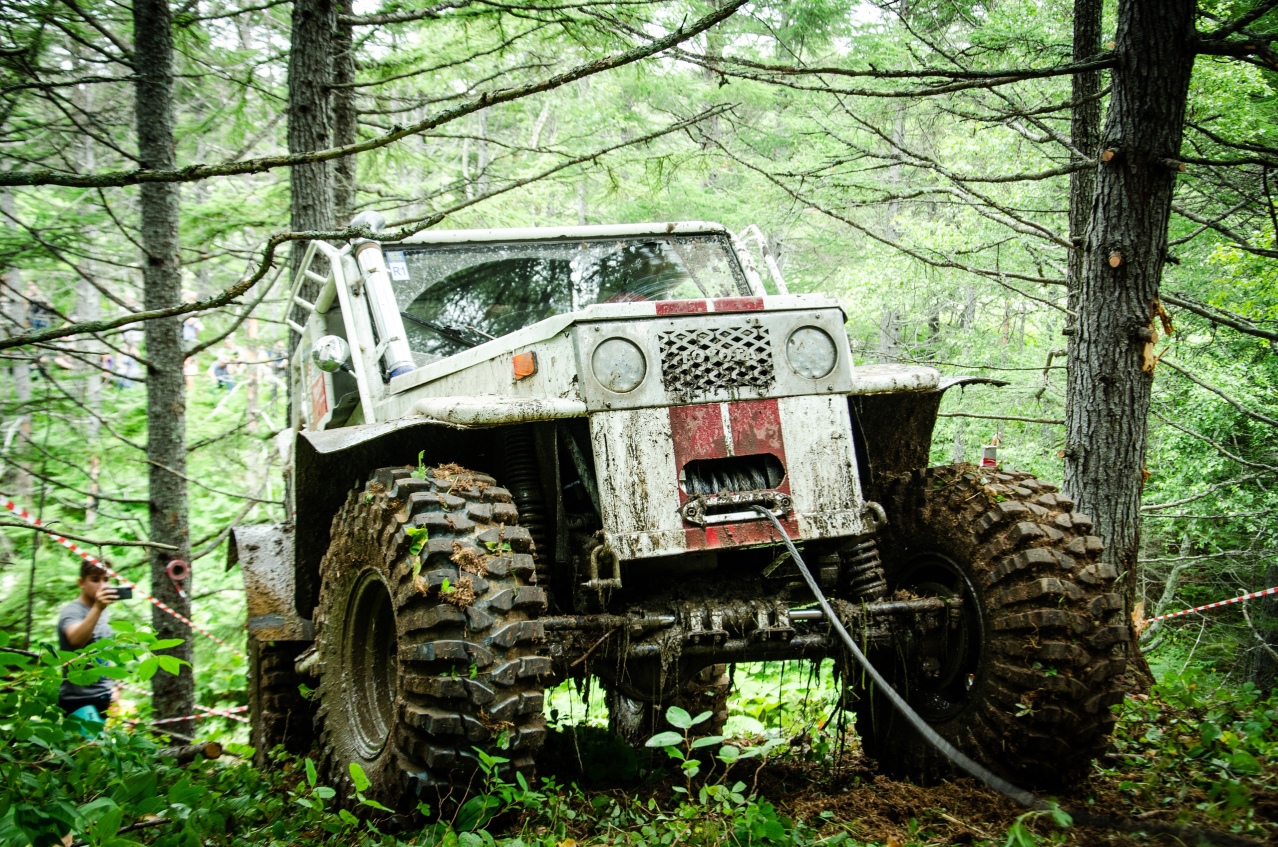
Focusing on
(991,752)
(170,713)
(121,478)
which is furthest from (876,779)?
(121,478)

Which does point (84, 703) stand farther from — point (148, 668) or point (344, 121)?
point (344, 121)

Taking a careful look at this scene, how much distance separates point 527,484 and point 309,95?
5165 millimetres

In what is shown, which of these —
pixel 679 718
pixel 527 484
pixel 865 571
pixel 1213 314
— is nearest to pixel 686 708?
pixel 865 571

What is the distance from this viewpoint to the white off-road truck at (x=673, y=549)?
3531 mm

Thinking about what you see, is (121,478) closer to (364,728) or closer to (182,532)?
(182,532)

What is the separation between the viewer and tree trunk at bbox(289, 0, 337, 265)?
8031 millimetres

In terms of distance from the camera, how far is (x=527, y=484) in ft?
14.3

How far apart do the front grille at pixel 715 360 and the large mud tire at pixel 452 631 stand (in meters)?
0.84

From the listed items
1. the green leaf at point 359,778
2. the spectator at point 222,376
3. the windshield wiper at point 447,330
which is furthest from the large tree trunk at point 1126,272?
the spectator at point 222,376

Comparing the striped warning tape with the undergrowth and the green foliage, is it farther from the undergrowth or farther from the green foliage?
the green foliage

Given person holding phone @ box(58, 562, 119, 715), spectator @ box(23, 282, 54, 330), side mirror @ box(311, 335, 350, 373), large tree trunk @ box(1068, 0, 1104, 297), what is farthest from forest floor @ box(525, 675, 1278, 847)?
spectator @ box(23, 282, 54, 330)

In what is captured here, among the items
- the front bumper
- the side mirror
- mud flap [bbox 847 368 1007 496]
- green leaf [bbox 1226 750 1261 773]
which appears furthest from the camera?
the side mirror

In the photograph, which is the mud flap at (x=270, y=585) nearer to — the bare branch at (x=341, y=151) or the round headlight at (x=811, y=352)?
the bare branch at (x=341, y=151)

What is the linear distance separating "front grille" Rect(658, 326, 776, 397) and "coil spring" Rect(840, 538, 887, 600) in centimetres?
82
